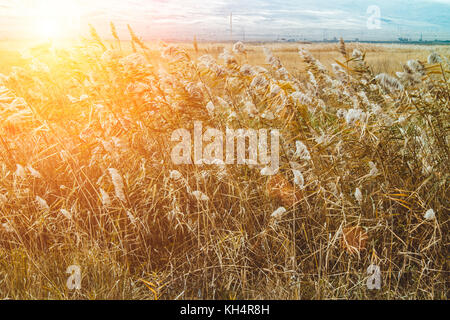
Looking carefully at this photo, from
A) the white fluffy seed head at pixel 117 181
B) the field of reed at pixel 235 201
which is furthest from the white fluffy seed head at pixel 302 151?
the white fluffy seed head at pixel 117 181

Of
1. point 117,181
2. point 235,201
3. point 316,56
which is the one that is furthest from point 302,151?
point 316,56

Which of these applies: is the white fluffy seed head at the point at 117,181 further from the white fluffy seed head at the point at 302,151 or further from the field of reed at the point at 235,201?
the white fluffy seed head at the point at 302,151

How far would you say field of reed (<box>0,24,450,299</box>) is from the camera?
1843 mm

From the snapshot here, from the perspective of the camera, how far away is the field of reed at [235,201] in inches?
72.6

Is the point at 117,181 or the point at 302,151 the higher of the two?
the point at 302,151

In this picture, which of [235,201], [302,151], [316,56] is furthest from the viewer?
[316,56]

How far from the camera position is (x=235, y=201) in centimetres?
225

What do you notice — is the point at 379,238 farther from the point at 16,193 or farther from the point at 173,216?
the point at 16,193

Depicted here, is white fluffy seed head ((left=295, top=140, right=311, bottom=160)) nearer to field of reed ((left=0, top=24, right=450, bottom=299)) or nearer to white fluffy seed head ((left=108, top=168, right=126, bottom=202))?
field of reed ((left=0, top=24, right=450, bottom=299))

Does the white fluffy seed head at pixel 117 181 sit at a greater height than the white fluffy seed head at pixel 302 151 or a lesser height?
lesser

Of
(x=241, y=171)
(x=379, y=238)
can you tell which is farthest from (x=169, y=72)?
(x=379, y=238)

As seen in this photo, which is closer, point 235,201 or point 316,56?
point 235,201

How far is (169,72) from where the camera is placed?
241cm

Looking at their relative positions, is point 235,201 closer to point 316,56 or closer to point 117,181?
point 117,181
